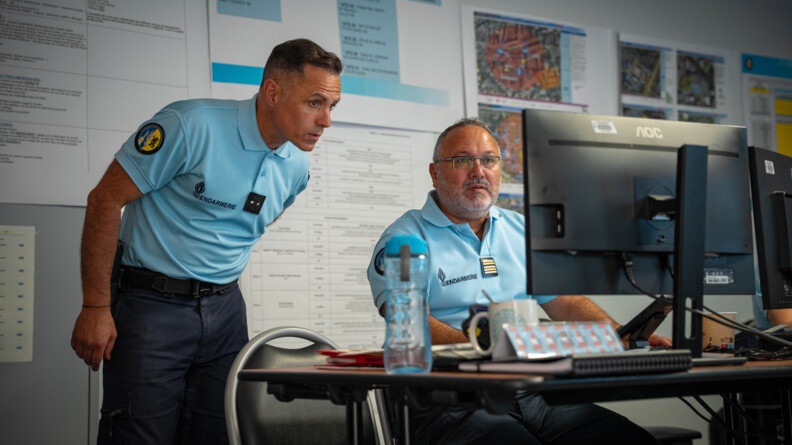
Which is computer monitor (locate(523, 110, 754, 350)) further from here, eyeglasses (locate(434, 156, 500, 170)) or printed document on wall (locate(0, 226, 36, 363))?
printed document on wall (locate(0, 226, 36, 363))

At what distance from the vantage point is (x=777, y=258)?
177cm

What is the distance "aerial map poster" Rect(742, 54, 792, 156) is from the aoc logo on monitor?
2.76 m

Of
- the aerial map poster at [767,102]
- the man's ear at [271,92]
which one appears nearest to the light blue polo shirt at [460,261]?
the man's ear at [271,92]

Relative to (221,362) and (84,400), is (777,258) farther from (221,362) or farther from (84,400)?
(84,400)

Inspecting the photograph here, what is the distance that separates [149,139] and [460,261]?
3.03 feet

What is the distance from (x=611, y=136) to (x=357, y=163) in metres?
1.68

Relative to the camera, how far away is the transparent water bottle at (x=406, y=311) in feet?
4.30

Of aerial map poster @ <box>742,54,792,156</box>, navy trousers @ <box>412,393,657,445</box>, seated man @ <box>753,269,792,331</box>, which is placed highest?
aerial map poster @ <box>742,54,792,156</box>

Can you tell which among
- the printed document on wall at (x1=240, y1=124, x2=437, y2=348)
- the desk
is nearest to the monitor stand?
the desk

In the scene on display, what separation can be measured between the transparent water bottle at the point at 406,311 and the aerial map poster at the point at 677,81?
2.64 m

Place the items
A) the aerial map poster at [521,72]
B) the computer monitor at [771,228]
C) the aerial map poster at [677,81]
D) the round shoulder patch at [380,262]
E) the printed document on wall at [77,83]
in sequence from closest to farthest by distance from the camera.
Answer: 1. the computer monitor at [771,228]
2. the round shoulder patch at [380,262]
3. the printed document on wall at [77,83]
4. the aerial map poster at [521,72]
5. the aerial map poster at [677,81]

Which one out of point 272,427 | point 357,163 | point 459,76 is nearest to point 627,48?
point 459,76

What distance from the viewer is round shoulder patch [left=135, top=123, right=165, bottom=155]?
2.10 m

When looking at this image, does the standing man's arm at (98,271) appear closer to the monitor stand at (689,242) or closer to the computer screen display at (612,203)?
the computer screen display at (612,203)
